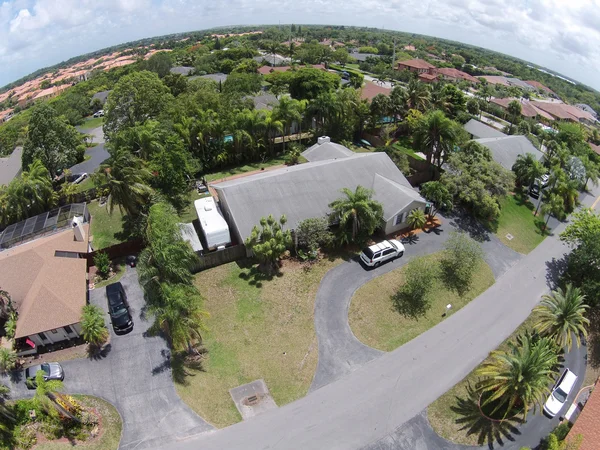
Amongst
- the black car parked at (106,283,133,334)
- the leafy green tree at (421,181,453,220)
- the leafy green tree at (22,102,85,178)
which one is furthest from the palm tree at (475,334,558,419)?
the leafy green tree at (22,102,85,178)

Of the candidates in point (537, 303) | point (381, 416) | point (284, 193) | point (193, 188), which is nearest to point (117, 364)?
point (381, 416)

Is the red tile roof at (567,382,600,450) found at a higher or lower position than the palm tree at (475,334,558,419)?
lower

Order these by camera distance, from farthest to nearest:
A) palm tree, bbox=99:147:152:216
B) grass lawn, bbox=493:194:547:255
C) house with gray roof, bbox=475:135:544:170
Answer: house with gray roof, bbox=475:135:544:170 < grass lawn, bbox=493:194:547:255 < palm tree, bbox=99:147:152:216

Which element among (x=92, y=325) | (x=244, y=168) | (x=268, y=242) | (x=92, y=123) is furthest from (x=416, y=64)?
(x=92, y=325)

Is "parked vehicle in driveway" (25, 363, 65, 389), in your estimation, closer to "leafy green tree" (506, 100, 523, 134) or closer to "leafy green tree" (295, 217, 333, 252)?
"leafy green tree" (295, 217, 333, 252)

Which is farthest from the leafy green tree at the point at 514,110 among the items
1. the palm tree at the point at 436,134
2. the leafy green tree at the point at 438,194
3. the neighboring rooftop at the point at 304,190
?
the neighboring rooftop at the point at 304,190

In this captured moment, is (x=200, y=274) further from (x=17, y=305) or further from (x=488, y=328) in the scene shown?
(x=488, y=328)
